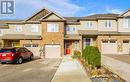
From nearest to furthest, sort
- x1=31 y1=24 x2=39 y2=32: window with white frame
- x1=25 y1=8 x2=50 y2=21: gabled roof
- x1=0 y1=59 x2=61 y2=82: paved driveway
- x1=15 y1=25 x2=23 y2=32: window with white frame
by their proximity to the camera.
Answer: x1=0 y1=59 x2=61 y2=82: paved driveway
x1=31 y1=24 x2=39 y2=32: window with white frame
x1=25 y1=8 x2=50 y2=21: gabled roof
x1=15 y1=25 x2=23 y2=32: window with white frame

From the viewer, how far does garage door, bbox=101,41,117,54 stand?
39.4m

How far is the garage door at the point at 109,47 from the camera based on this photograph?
39.4 meters

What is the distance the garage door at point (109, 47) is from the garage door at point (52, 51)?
6.90 meters

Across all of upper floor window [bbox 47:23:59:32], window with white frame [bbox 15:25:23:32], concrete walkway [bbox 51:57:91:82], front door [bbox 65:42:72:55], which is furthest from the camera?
window with white frame [bbox 15:25:23:32]

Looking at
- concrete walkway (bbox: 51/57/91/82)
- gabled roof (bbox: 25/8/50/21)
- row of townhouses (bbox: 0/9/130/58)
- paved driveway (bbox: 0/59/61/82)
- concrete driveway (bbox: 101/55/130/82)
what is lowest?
paved driveway (bbox: 0/59/61/82)

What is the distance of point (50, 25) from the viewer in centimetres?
4012

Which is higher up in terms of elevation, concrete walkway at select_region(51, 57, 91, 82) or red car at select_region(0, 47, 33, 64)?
red car at select_region(0, 47, 33, 64)

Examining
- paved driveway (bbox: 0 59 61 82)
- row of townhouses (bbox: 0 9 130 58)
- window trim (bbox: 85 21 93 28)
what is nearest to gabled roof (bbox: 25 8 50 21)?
row of townhouses (bbox: 0 9 130 58)

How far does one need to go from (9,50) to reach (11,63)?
153 centimetres

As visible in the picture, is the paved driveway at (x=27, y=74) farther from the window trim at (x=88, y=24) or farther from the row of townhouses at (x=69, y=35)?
the window trim at (x=88, y=24)

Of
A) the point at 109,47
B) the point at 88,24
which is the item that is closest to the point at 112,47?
the point at 109,47

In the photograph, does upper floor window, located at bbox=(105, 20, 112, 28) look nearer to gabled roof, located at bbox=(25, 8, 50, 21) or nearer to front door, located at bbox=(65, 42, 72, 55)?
front door, located at bbox=(65, 42, 72, 55)

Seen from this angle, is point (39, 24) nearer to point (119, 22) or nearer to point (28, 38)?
point (28, 38)

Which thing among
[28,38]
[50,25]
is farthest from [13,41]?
[50,25]
